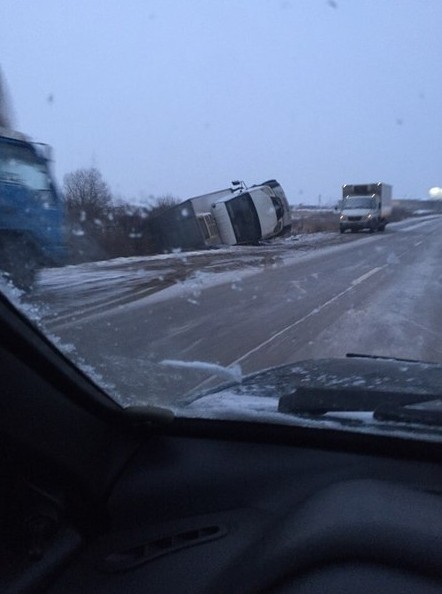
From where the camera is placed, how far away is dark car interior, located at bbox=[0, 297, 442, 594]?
2.22m

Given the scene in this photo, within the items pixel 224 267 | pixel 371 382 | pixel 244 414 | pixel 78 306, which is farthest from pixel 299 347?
pixel 224 267

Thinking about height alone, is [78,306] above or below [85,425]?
below

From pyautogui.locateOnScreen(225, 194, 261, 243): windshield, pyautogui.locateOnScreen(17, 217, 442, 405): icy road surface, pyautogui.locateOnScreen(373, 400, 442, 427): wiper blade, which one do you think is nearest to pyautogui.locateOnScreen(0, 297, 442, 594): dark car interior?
pyautogui.locateOnScreen(373, 400, 442, 427): wiper blade

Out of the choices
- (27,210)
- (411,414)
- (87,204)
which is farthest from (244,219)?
(411,414)

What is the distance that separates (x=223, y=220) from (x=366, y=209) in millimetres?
18897

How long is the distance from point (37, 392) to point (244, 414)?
77 cm

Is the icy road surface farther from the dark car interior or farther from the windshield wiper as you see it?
the windshield wiper

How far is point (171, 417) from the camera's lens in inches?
119

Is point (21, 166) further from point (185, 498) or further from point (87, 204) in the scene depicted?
point (185, 498)

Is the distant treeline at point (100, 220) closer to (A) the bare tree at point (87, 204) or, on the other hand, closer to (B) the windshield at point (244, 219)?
(A) the bare tree at point (87, 204)

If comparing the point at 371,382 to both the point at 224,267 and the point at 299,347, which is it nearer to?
the point at 299,347

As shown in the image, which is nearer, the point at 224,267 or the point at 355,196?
the point at 224,267

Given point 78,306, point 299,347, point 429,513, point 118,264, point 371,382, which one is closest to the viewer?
point 429,513

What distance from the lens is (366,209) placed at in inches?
1309
